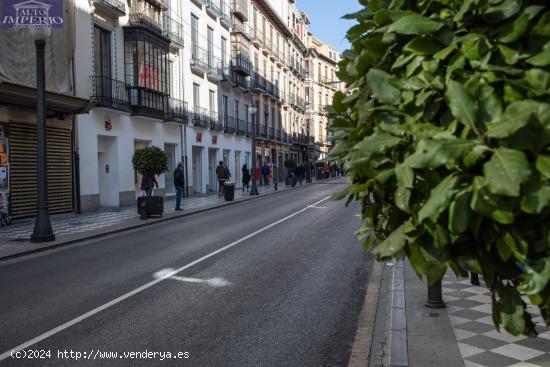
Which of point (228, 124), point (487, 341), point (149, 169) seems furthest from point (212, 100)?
point (487, 341)

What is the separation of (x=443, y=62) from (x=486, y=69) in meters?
0.17

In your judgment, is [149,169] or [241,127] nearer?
[149,169]

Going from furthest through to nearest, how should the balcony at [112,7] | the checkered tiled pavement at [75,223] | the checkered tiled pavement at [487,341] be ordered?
the balcony at [112,7], the checkered tiled pavement at [75,223], the checkered tiled pavement at [487,341]

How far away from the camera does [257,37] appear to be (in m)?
42.3

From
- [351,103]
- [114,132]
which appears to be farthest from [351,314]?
[114,132]

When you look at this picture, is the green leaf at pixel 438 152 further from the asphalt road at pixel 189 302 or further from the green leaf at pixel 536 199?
the asphalt road at pixel 189 302

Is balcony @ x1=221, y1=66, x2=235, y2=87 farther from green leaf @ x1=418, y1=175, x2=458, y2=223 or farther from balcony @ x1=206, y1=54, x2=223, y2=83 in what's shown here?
green leaf @ x1=418, y1=175, x2=458, y2=223

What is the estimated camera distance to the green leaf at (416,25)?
1.71 meters

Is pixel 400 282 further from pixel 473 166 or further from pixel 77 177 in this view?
pixel 77 177

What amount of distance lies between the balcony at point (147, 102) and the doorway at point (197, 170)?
6.52 meters

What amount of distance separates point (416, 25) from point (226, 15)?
34961 mm

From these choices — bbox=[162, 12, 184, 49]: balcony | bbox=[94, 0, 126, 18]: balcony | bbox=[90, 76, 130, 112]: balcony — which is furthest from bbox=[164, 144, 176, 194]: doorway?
bbox=[94, 0, 126, 18]: balcony

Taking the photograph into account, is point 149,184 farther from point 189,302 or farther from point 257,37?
point 257,37

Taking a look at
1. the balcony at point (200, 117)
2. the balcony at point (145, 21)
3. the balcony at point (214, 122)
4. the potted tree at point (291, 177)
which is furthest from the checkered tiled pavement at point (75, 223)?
the potted tree at point (291, 177)
